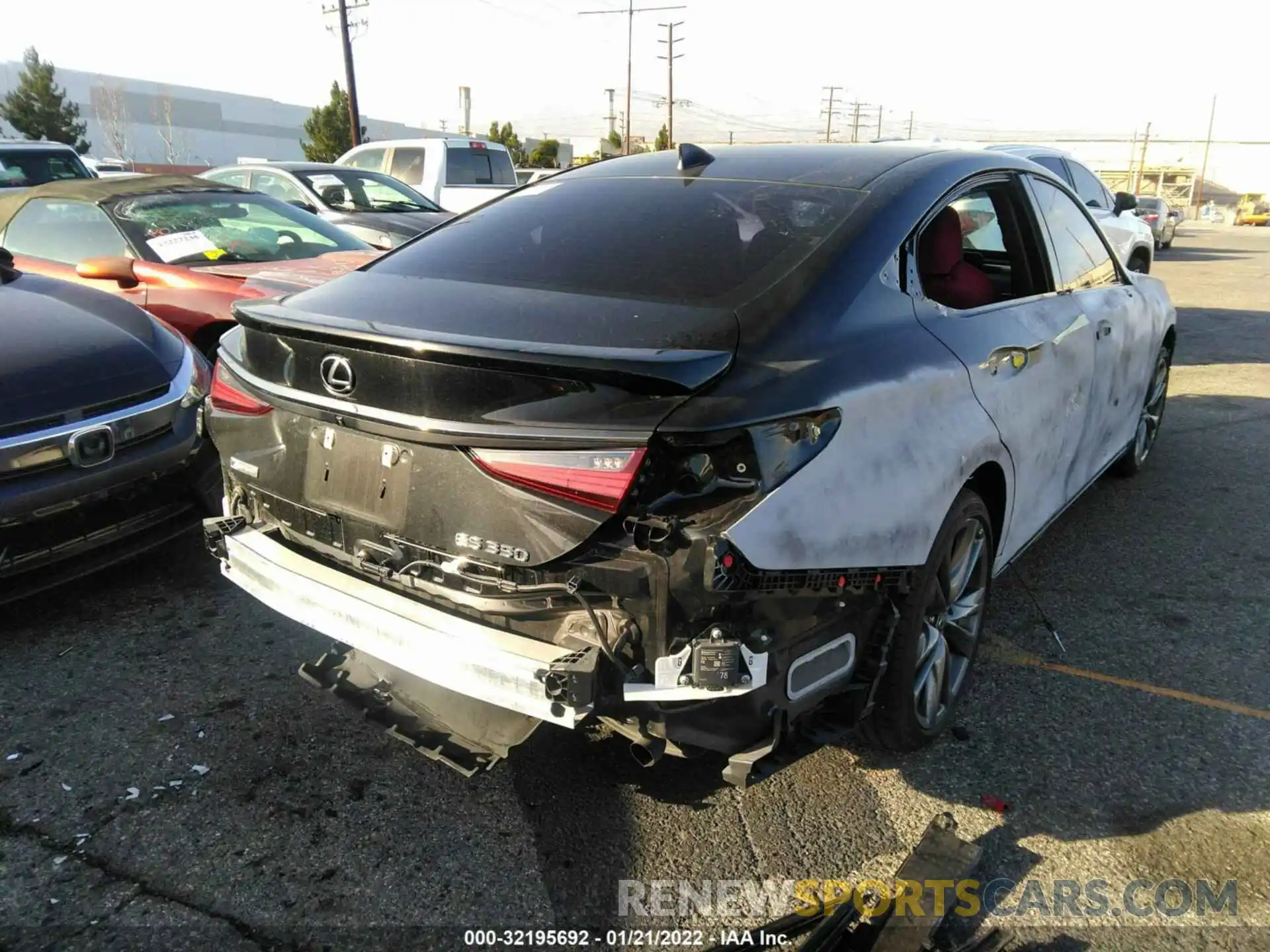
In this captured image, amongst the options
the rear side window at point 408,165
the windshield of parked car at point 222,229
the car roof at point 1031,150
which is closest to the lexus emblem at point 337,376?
the windshield of parked car at point 222,229

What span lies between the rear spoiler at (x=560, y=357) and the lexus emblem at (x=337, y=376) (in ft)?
0.16

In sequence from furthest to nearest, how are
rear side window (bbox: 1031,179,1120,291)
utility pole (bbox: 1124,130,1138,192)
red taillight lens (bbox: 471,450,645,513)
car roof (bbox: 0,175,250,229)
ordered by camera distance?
utility pole (bbox: 1124,130,1138,192)
car roof (bbox: 0,175,250,229)
rear side window (bbox: 1031,179,1120,291)
red taillight lens (bbox: 471,450,645,513)

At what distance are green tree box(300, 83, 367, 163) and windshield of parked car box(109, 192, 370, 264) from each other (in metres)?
38.3

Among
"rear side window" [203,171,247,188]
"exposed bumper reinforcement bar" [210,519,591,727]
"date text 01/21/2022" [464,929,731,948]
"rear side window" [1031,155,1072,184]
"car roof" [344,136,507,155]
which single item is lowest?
"date text 01/21/2022" [464,929,731,948]

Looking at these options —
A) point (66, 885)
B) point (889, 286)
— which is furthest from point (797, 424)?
point (66, 885)

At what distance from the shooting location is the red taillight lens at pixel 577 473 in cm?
196

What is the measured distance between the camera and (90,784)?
2.71 metres

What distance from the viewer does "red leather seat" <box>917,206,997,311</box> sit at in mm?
2789

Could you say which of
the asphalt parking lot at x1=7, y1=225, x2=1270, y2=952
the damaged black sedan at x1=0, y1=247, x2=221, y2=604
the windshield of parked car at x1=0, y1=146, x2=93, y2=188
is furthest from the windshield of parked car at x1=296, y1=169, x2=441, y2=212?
the asphalt parking lot at x1=7, y1=225, x2=1270, y2=952

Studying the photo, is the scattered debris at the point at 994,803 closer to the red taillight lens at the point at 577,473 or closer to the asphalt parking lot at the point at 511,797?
the asphalt parking lot at the point at 511,797

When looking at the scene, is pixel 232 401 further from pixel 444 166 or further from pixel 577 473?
pixel 444 166

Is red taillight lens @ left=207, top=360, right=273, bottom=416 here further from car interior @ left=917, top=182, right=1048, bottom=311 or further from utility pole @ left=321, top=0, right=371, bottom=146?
utility pole @ left=321, top=0, right=371, bottom=146

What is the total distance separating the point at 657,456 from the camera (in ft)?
6.44

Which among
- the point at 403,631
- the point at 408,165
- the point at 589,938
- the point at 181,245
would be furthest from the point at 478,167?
the point at 589,938
